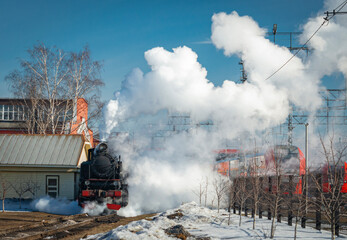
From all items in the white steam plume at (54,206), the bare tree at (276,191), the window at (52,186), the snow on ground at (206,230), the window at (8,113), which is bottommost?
the white steam plume at (54,206)

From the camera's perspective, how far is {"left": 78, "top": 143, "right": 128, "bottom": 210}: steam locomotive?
810 inches

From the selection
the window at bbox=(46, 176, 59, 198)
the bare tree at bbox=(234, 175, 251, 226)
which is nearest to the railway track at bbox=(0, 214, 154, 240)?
the bare tree at bbox=(234, 175, 251, 226)

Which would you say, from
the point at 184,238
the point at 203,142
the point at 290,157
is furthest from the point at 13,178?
the point at 290,157

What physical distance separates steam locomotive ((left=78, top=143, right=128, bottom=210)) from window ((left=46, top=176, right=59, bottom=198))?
4.06m

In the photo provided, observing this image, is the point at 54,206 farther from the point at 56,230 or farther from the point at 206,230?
the point at 206,230

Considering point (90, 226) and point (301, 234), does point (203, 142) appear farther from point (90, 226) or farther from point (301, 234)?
point (301, 234)

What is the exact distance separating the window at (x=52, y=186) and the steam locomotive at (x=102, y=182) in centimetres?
406

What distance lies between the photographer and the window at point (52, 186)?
24859 mm

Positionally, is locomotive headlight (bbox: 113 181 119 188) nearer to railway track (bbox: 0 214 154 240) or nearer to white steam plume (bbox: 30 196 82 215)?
white steam plume (bbox: 30 196 82 215)

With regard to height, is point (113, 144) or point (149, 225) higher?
point (113, 144)

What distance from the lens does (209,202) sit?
2758 cm

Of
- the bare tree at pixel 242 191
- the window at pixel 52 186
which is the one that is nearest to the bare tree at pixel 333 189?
the bare tree at pixel 242 191

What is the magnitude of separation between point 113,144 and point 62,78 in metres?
12.3

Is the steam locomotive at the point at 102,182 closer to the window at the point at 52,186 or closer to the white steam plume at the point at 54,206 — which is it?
the white steam plume at the point at 54,206
